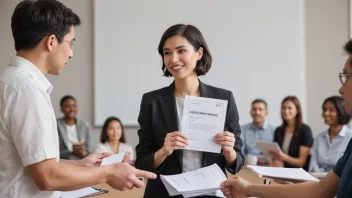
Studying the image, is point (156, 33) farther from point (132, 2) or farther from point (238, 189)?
point (238, 189)

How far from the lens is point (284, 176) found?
2.26m

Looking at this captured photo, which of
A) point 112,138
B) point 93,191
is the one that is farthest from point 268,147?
point 93,191

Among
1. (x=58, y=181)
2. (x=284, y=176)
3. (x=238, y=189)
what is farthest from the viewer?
(x=284, y=176)

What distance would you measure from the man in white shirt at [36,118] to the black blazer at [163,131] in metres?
0.28

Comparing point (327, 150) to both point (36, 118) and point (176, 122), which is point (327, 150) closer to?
point (176, 122)

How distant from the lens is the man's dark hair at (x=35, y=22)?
150 cm

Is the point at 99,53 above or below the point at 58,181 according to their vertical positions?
above

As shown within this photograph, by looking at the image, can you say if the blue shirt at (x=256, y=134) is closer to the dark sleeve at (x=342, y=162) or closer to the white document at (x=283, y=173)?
the white document at (x=283, y=173)

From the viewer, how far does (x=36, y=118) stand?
1386 mm

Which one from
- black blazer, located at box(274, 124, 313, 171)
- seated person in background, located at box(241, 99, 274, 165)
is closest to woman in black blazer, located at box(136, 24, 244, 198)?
black blazer, located at box(274, 124, 313, 171)

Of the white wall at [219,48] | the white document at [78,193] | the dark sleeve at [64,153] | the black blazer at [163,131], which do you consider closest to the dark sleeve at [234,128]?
the black blazer at [163,131]

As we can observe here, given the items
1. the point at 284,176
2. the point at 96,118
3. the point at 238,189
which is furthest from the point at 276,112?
the point at 238,189

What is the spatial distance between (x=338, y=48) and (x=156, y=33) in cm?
267

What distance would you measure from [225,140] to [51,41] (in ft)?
2.72
